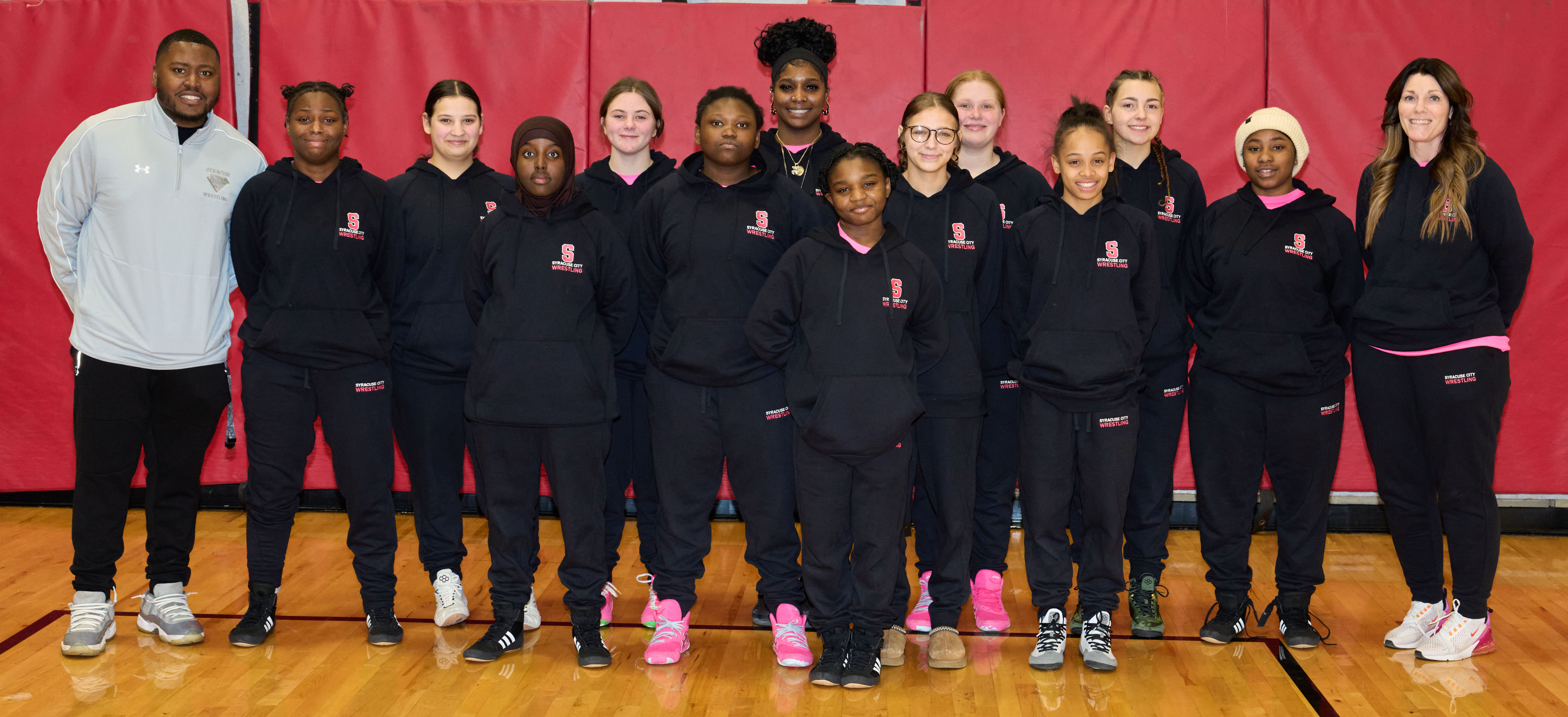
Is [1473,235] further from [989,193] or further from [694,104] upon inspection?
[694,104]

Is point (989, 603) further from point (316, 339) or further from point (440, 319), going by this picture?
point (316, 339)

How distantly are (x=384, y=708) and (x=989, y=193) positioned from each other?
2.12 m

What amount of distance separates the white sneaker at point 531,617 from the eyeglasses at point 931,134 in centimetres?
176

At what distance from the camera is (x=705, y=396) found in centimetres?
319

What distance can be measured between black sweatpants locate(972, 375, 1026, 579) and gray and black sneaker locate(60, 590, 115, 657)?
7.86ft

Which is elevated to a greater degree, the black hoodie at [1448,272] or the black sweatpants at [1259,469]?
the black hoodie at [1448,272]

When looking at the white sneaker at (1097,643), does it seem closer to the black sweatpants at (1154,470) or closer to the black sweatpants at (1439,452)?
the black sweatpants at (1154,470)

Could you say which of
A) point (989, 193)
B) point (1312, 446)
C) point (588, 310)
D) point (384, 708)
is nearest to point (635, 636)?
point (384, 708)

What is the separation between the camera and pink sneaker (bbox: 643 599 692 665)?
3.25m

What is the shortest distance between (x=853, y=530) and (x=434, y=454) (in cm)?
130

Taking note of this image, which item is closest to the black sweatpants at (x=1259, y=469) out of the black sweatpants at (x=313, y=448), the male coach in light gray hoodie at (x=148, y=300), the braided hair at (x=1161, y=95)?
the braided hair at (x=1161, y=95)

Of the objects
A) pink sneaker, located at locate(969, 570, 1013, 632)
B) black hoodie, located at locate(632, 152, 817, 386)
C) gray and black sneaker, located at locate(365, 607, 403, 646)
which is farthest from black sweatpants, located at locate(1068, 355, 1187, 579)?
gray and black sneaker, located at locate(365, 607, 403, 646)

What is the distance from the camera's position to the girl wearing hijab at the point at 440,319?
134 inches

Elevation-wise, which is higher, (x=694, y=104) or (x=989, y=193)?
(x=694, y=104)
